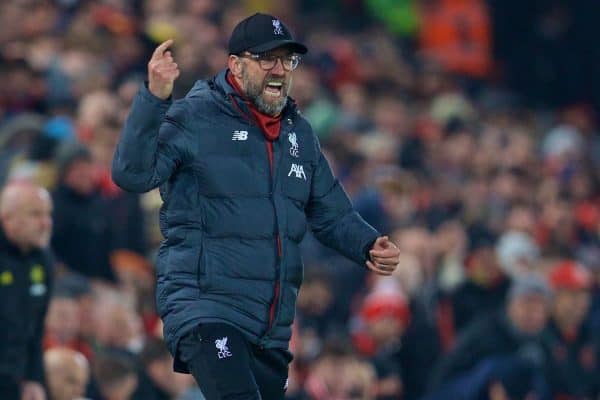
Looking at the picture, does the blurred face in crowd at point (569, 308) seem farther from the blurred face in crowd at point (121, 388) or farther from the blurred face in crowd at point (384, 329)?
the blurred face in crowd at point (121, 388)

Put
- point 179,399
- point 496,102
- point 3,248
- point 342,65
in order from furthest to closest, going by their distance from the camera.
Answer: point 496,102, point 342,65, point 179,399, point 3,248

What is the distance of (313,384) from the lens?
1054cm

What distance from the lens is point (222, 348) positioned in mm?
6578

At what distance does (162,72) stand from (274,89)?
0.59 meters

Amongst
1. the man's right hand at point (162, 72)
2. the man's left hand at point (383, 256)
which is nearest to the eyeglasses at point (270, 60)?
the man's right hand at point (162, 72)

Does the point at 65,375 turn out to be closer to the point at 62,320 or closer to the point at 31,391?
the point at 31,391

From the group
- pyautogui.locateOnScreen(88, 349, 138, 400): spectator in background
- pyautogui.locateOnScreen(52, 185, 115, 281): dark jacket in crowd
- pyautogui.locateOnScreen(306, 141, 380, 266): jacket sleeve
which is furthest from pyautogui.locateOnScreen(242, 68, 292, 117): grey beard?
pyautogui.locateOnScreen(52, 185, 115, 281): dark jacket in crowd

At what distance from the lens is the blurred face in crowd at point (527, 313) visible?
1161 centimetres

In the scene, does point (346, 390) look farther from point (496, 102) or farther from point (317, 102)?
point (496, 102)

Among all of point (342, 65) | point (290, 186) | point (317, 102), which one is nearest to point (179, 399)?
point (290, 186)

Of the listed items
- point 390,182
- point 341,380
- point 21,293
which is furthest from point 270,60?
point 390,182

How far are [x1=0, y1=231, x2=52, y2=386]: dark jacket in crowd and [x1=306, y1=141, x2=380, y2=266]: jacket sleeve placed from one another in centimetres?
226

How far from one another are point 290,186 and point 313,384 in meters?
3.81

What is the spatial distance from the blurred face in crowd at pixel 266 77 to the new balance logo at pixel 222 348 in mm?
961
